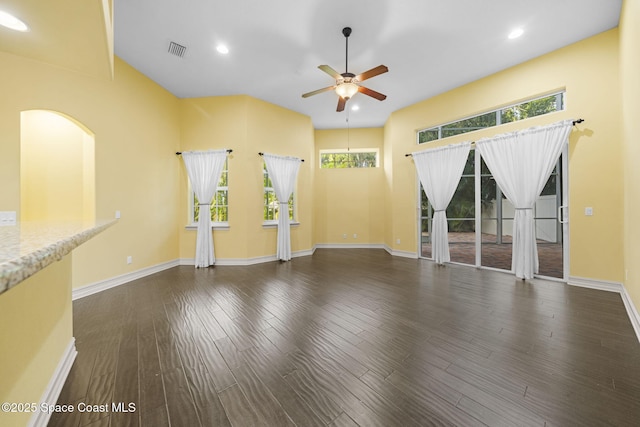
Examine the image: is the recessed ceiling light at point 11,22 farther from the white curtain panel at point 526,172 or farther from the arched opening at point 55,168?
the white curtain panel at point 526,172

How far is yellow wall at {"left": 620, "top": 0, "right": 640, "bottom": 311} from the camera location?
215 cm

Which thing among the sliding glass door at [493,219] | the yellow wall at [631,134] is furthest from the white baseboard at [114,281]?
the yellow wall at [631,134]

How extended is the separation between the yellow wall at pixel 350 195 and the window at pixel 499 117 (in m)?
1.71

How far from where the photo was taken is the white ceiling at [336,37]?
259 cm

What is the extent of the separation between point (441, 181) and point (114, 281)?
568cm

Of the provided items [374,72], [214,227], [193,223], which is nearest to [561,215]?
[374,72]

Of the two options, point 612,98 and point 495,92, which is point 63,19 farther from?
point 612,98

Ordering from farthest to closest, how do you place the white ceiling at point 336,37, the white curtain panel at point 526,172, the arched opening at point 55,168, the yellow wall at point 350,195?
the yellow wall at point 350,195
the white curtain panel at point 526,172
the arched opening at point 55,168
the white ceiling at point 336,37

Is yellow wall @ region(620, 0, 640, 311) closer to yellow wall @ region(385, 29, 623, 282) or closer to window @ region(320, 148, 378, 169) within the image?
yellow wall @ region(385, 29, 623, 282)

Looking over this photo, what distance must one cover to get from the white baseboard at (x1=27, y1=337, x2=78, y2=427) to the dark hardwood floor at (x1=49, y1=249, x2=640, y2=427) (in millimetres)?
47

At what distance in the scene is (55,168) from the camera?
3033mm

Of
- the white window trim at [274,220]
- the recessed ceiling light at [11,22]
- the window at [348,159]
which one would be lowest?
the white window trim at [274,220]

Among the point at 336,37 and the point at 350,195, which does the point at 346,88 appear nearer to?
the point at 336,37

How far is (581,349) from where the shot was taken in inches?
70.3
